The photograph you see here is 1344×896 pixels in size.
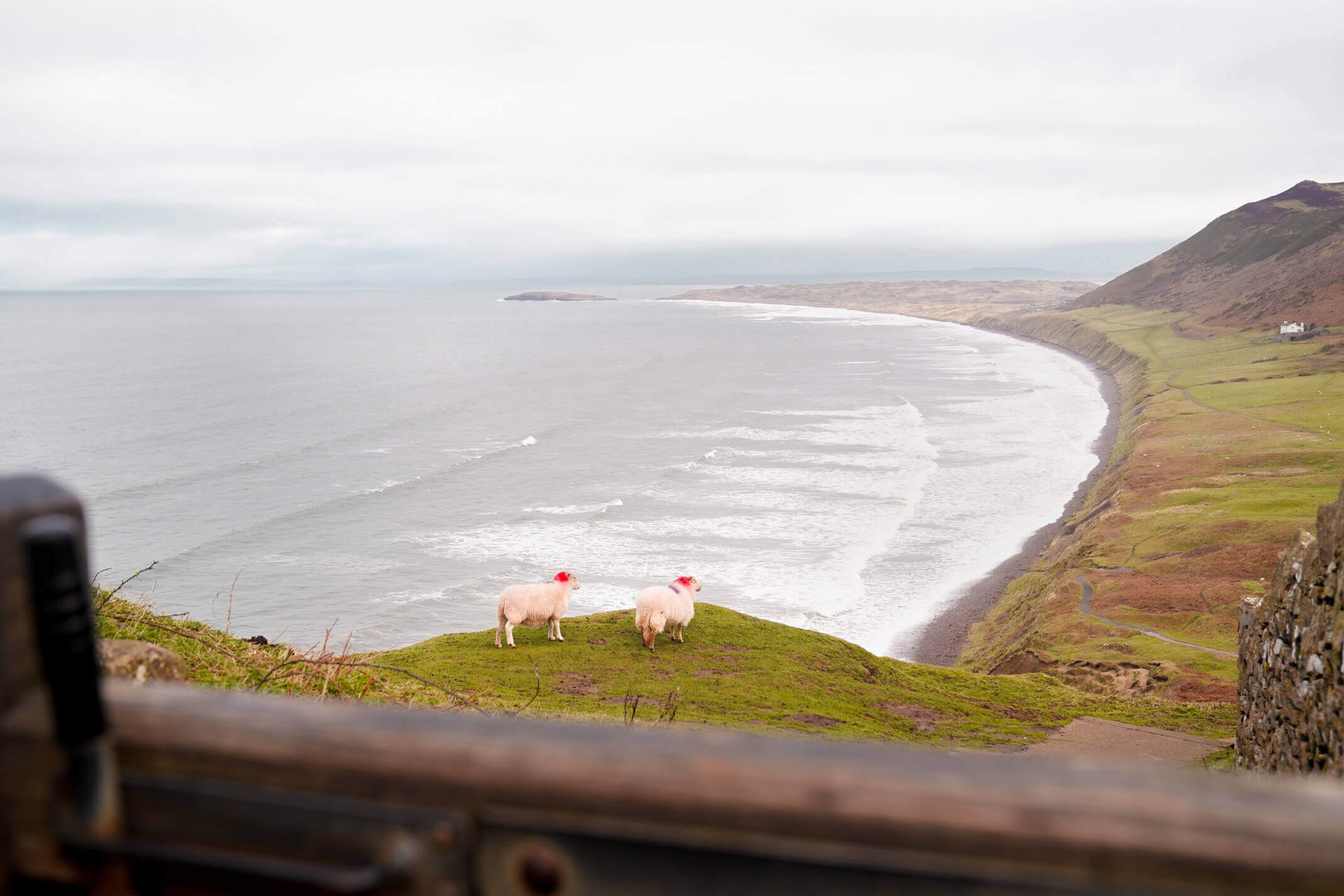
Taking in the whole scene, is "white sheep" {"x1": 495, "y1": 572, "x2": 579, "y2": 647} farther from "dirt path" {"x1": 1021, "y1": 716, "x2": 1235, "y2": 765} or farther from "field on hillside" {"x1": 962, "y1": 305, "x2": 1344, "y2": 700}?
"field on hillside" {"x1": 962, "y1": 305, "x2": 1344, "y2": 700}

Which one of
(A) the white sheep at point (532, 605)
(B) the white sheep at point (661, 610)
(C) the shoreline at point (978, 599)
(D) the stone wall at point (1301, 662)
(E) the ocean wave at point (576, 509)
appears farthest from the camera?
(E) the ocean wave at point (576, 509)

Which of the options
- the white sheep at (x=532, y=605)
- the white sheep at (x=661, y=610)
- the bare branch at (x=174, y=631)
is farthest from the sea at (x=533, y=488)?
the white sheep at (x=661, y=610)

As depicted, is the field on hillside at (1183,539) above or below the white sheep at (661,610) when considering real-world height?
below

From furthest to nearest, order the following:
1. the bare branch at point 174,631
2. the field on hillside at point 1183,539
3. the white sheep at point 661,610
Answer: the field on hillside at point 1183,539 < the white sheep at point 661,610 < the bare branch at point 174,631

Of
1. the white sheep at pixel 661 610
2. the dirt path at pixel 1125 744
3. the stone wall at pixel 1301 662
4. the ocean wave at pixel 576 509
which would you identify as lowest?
the ocean wave at pixel 576 509

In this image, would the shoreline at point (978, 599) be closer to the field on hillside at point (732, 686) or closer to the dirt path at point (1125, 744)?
the field on hillside at point (732, 686)

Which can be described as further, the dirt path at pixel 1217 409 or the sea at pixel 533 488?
the dirt path at pixel 1217 409

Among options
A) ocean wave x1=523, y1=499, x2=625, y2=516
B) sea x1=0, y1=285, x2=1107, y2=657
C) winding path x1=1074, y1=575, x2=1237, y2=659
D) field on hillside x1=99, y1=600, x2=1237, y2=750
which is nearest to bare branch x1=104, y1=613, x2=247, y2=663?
field on hillside x1=99, y1=600, x2=1237, y2=750

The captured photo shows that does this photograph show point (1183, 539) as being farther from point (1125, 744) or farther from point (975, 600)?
point (1125, 744)
